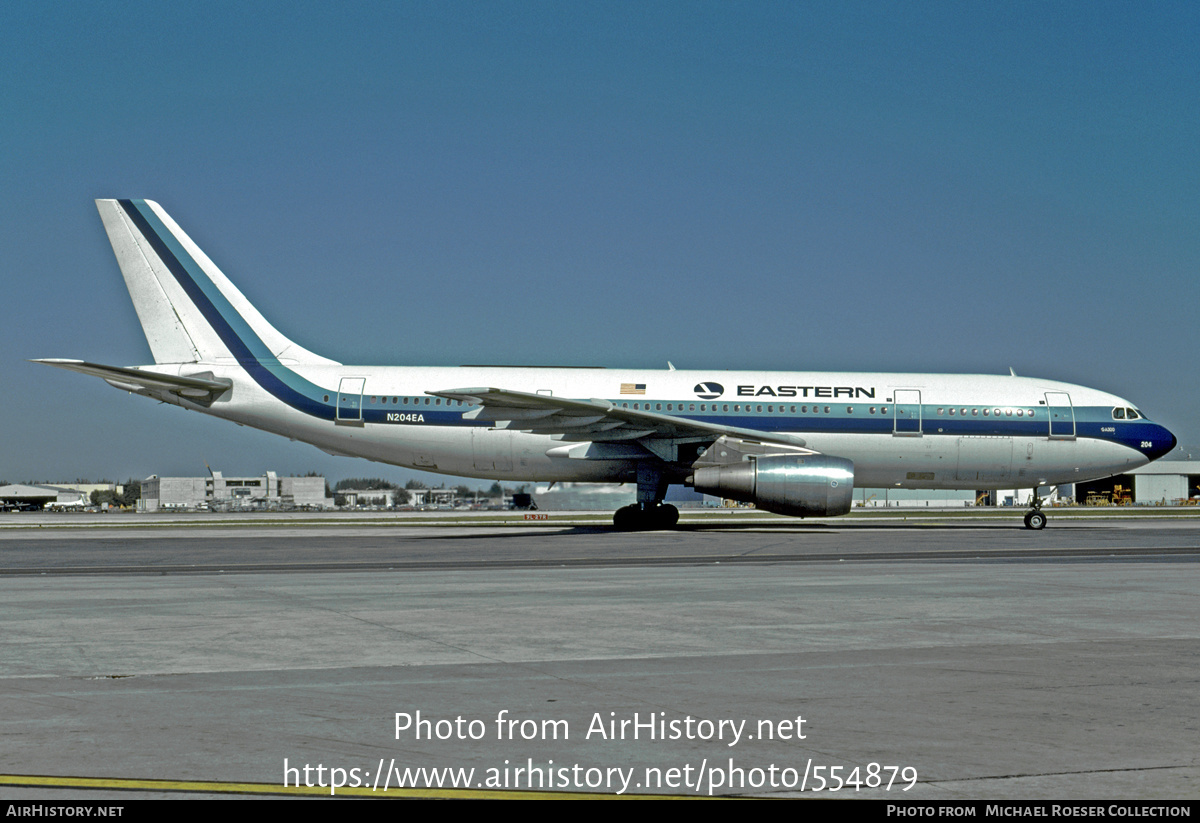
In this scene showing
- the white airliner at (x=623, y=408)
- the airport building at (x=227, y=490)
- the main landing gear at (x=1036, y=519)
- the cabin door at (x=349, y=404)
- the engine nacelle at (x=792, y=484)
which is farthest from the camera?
the airport building at (x=227, y=490)

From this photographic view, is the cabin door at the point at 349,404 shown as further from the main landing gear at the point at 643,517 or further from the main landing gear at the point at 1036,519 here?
the main landing gear at the point at 1036,519

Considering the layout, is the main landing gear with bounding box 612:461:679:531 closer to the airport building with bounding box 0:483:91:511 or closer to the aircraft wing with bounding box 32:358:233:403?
the aircraft wing with bounding box 32:358:233:403

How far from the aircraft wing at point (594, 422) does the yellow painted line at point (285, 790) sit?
69.5 feet

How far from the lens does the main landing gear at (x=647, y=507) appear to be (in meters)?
29.7

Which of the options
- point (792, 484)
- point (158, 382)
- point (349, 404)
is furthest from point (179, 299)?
point (792, 484)

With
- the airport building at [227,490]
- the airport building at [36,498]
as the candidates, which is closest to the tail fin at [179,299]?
the airport building at [227,490]

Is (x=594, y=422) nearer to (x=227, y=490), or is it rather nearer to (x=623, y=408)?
(x=623, y=408)

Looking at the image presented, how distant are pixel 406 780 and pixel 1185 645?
6435 mm

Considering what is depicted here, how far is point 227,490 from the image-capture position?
465 feet

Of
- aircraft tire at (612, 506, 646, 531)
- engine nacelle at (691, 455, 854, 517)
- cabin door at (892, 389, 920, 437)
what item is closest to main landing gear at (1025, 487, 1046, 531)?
cabin door at (892, 389, 920, 437)

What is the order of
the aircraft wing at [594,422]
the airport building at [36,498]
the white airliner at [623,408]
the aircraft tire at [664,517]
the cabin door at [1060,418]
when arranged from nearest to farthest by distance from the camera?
the aircraft wing at [594,422], the white airliner at [623,408], the cabin door at [1060,418], the aircraft tire at [664,517], the airport building at [36,498]

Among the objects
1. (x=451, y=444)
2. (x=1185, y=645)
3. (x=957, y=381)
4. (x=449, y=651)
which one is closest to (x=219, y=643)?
(x=449, y=651)

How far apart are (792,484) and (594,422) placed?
17.6 feet

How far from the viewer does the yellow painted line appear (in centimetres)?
425
